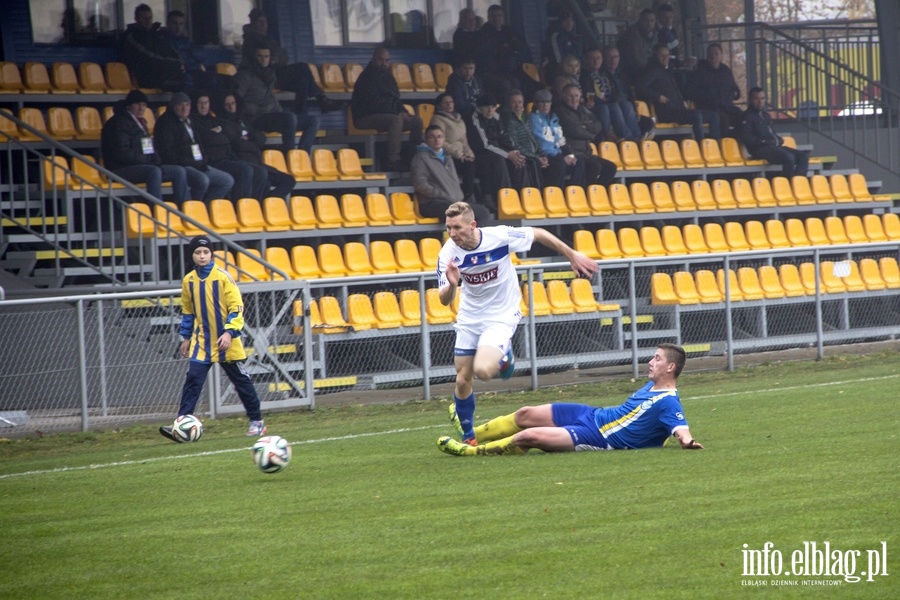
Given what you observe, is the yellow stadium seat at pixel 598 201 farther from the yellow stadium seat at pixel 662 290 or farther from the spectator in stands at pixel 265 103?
the spectator in stands at pixel 265 103

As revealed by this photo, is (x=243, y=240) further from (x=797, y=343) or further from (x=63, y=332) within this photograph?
(x=797, y=343)

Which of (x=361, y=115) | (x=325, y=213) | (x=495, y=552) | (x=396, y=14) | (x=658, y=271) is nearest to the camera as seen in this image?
(x=495, y=552)

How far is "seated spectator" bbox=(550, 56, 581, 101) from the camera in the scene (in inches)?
811

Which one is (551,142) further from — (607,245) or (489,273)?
(489,273)

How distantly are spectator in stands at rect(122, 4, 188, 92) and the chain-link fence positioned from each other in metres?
5.36

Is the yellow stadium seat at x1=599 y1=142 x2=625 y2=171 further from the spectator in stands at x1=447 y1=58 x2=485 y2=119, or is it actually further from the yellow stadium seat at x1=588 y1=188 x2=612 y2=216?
the spectator in stands at x1=447 y1=58 x2=485 y2=119

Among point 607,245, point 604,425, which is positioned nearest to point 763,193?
point 607,245

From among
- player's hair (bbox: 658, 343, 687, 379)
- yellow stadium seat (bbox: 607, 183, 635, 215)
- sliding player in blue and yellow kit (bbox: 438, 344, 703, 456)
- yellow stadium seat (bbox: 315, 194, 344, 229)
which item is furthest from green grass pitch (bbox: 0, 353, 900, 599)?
yellow stadium seat (bbox: 607, 183, 635, 215)

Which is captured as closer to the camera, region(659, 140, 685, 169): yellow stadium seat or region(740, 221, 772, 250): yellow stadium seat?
region(740, 221, 772, 250): yellow stadium seat

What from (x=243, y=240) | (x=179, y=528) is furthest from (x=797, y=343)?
(x=179, y=528)

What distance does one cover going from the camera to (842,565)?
5.36 meters

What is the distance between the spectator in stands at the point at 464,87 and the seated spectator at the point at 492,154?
461 millimetres

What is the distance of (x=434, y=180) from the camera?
60.0ft

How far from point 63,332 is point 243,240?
4.72m
